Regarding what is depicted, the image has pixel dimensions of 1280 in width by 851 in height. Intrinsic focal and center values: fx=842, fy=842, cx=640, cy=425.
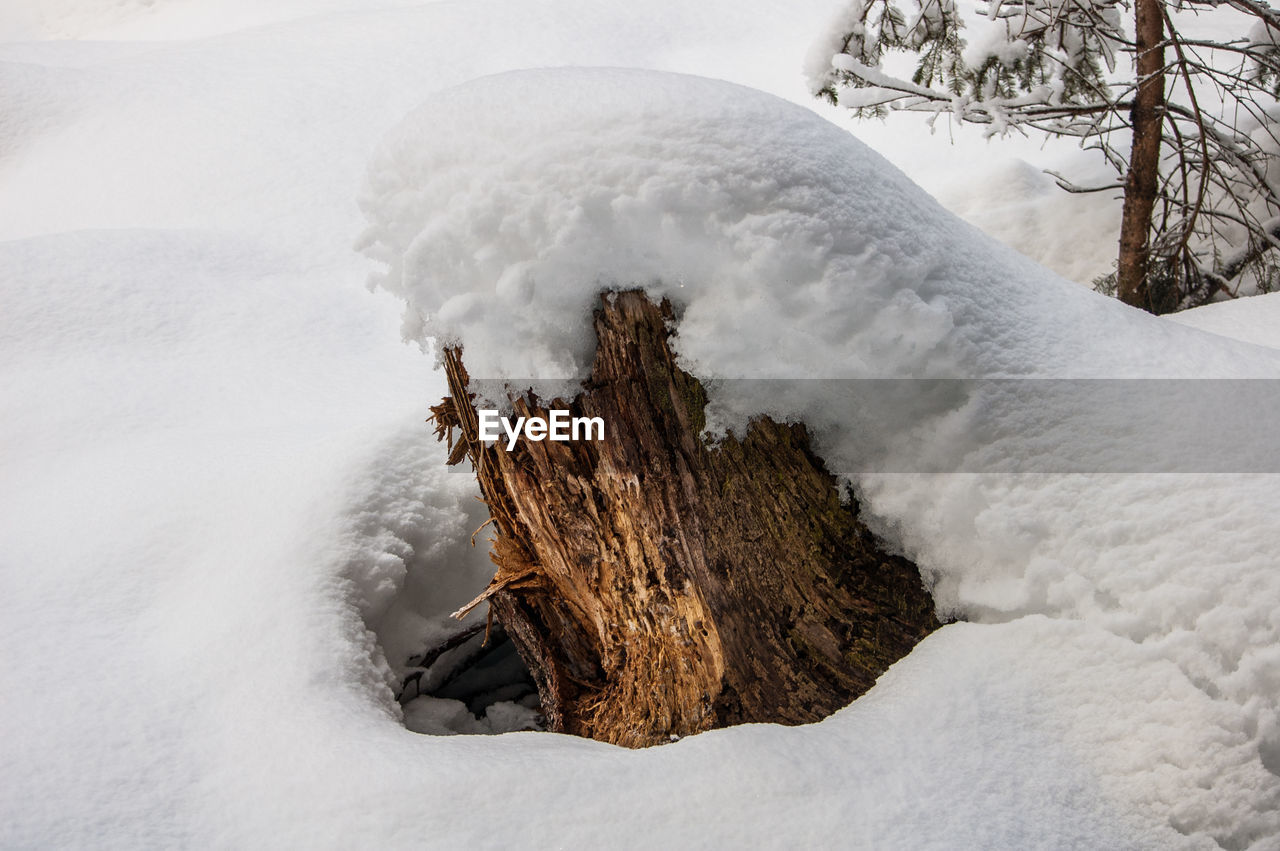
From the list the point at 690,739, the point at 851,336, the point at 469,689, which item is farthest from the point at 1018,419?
the point at 469,689

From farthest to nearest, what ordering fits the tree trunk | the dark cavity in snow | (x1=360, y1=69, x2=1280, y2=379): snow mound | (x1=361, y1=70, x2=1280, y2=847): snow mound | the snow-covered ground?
the tree trunk < the dark cavity in snow < (x1=360, y1=69, x2=1280, y2=379): snow mound < (x1=361, y1=70, x2=1280, y2=847): snow mound < the snow-covered ground

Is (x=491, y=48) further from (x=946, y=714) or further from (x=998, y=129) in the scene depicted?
(x=946, y=714)

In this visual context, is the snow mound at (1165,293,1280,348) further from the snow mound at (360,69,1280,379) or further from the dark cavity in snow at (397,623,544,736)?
the dark cavity in snow at (397,623,544,736)

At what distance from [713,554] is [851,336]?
0.52m

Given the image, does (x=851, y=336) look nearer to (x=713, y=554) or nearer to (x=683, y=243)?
(x=683, y=243)

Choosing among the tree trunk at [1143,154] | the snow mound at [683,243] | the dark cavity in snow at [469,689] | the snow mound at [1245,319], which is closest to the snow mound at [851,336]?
the snow mound at [683,243]

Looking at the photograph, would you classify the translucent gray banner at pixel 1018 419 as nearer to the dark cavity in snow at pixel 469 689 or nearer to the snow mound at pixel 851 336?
the snow mound at pixel 851 336

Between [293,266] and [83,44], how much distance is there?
6282mm

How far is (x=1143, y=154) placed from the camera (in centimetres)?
380

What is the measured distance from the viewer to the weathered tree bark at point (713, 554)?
170 centimetres

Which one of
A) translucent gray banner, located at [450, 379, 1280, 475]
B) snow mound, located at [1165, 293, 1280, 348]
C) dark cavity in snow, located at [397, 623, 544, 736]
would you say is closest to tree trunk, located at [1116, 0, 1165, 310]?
snow mound, located at [1165, 293, 1280, 348]

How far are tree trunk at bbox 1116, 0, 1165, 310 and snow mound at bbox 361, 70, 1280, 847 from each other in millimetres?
2403

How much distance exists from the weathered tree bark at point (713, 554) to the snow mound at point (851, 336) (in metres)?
0.06

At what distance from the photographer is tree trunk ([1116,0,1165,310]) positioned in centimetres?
368
